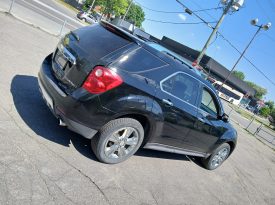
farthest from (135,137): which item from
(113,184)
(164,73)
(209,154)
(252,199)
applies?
(252,199)

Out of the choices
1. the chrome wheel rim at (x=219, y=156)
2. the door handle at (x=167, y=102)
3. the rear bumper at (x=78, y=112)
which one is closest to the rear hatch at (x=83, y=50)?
the rear bumper at (x=78, y=112)

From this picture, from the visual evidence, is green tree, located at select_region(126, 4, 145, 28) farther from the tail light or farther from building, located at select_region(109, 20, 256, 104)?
the tail light

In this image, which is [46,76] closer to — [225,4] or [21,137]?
[21,137]

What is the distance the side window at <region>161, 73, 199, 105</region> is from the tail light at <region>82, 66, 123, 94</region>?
0.97 metres

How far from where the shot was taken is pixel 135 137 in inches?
184

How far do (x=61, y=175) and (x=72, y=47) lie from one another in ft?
6.42

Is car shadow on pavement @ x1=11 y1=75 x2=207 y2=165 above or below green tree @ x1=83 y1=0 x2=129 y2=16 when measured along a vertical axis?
below

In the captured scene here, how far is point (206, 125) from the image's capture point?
19.4ft

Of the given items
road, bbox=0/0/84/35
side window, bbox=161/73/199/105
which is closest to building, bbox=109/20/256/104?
road, bbox=0/0/84/35

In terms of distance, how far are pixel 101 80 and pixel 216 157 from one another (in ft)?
13.4

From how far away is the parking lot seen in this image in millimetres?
3480

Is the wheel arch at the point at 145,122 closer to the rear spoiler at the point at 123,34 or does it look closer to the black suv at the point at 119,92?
the black suv at the point at 119,92

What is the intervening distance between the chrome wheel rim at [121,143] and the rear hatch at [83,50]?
3.13 feet

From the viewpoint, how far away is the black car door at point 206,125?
5.73m
